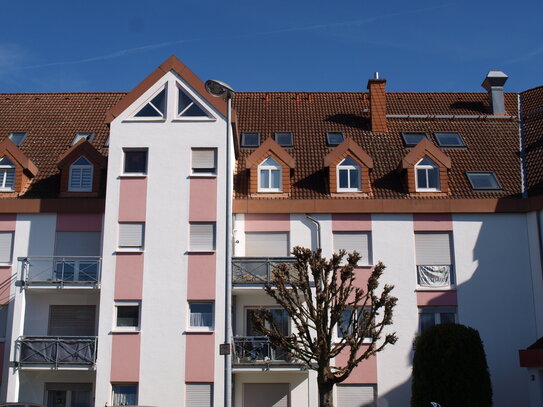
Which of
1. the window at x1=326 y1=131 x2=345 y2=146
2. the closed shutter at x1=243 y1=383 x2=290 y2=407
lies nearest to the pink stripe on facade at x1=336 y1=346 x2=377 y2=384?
the closed shutter at x1=243 y1=383 x2=290 y2=407

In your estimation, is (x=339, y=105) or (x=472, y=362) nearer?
(x=472, y=362)

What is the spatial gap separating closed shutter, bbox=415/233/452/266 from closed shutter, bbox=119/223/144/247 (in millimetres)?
9655

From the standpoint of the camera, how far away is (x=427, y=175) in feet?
88.9

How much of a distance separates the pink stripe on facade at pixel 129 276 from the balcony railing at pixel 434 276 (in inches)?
377

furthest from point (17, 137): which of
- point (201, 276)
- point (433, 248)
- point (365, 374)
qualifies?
point (433, 248)

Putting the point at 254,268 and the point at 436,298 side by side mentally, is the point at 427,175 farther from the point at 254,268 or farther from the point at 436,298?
the point at 254,268

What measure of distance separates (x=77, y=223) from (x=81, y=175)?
1.89 meters

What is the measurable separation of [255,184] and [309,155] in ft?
10.1

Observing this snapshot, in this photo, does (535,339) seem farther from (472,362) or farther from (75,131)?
(75,131)

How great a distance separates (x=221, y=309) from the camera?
23.9 meters

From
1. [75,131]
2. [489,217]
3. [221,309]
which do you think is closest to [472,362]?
[489,217]

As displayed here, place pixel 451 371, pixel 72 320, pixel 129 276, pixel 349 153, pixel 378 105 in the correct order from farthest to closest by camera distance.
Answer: pixel 378 105, pixel 349 153, pixel 72 320, pixel 129 276, pixel 451 371

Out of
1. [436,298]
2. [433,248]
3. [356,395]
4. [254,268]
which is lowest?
[356,395]

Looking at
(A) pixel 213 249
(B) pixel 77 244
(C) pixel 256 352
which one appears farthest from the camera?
(B) pixel 77 244
